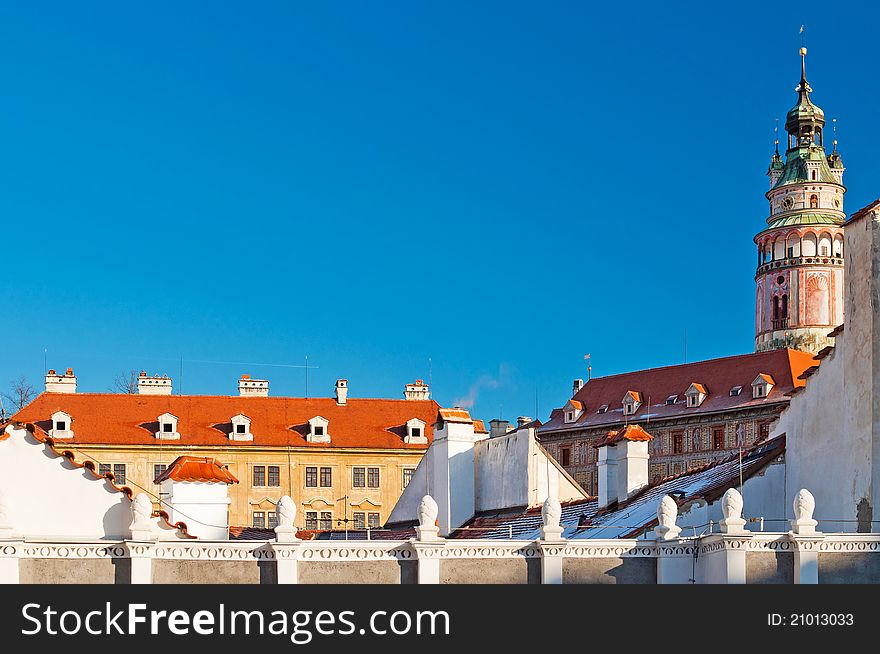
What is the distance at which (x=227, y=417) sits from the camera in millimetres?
98312

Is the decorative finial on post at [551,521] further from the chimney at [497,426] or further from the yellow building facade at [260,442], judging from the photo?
the yellow building facade at [260,442]

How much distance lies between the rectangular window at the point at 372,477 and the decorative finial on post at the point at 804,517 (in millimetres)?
72473

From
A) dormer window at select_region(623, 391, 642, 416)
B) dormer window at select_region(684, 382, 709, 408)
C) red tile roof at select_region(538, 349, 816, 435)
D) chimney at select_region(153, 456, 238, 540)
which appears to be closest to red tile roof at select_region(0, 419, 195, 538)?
chimney at select_region(153, 456, 238, 540)

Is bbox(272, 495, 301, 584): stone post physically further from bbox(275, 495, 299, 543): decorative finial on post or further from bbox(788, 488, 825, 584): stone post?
bbox(788, 488, 825, 584): stone post

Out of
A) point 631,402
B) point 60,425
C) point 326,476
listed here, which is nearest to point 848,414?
point 326,476

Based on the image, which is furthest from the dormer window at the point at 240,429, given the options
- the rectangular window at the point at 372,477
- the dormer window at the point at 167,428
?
the rectangular window at the point at 372,477

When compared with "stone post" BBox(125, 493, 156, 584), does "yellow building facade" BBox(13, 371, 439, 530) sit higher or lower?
higher

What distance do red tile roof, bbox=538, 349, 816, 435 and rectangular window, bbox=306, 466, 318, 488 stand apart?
95.8 feet

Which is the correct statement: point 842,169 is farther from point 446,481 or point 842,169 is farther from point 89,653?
point 89,653

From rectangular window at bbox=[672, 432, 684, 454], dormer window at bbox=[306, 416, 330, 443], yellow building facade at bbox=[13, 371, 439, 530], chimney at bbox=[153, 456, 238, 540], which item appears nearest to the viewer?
chimney at bbox=[153, 456, 238, 540]

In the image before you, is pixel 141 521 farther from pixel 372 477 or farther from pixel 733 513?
pixel 372 477

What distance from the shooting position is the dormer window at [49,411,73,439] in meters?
92.5

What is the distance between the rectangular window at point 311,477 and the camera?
9688 centimetres

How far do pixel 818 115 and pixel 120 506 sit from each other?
128 metres
